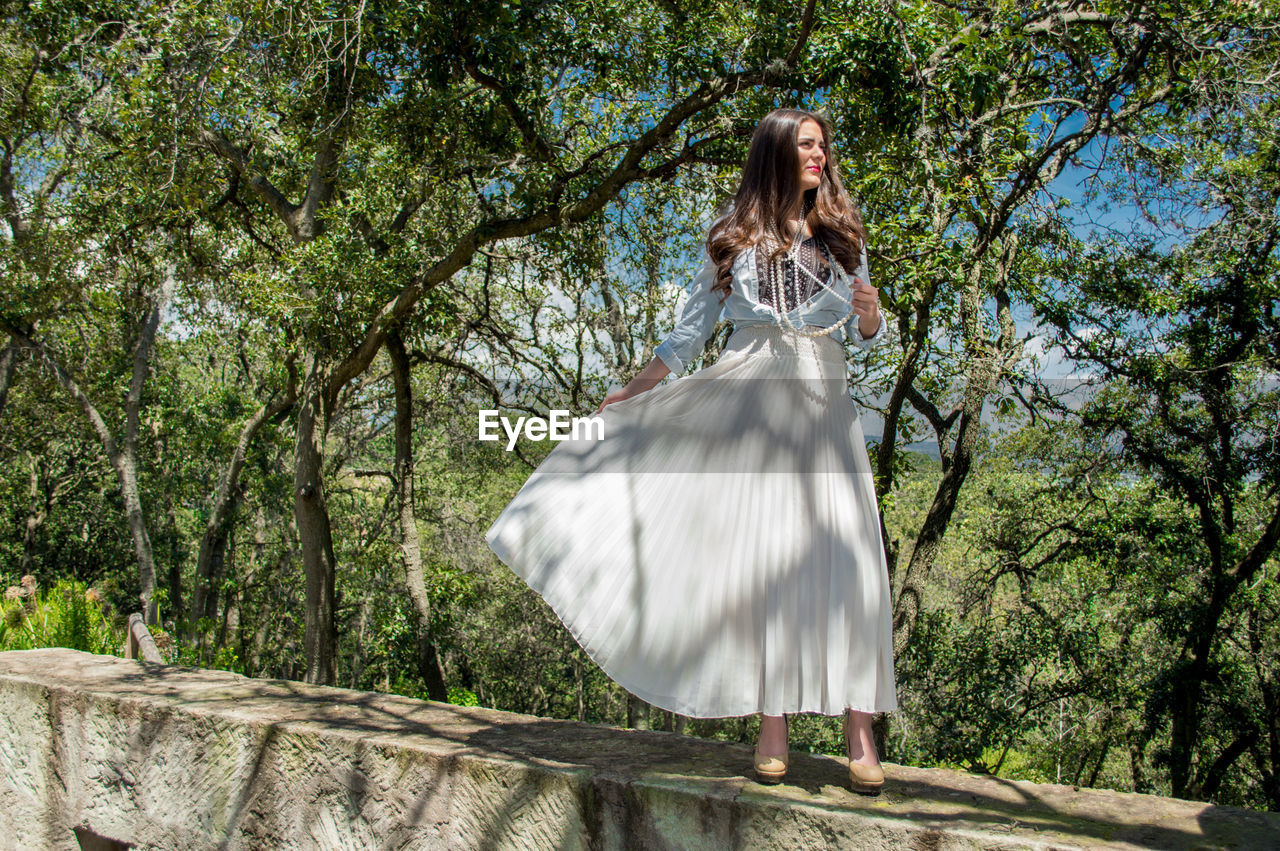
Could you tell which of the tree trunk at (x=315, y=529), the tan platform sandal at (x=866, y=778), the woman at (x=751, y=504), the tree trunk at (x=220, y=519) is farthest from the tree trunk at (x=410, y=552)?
the tan platform sandal at (x=866, y=778)

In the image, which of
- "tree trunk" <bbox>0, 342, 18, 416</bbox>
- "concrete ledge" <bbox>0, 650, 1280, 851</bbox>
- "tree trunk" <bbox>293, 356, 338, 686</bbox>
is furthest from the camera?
"tree trunk" <bbox>0, 342, 18, 416</bbox>

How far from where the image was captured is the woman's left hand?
2230 mm

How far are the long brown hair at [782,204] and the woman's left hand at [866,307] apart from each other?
0.10 m

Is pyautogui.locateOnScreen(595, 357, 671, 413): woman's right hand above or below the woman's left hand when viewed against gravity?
below

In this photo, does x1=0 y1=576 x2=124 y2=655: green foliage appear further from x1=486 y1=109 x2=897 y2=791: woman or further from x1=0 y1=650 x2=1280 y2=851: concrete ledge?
x1=486 y1=109 x2=897 y2=791: woman

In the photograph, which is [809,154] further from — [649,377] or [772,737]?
[772,737]

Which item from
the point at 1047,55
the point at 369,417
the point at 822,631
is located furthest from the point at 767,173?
the point at 369,417

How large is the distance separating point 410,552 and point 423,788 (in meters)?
7.85

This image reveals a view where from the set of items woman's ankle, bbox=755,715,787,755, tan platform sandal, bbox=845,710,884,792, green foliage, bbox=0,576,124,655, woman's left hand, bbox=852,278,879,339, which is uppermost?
woman's left hand, bbox=852,278,879,339

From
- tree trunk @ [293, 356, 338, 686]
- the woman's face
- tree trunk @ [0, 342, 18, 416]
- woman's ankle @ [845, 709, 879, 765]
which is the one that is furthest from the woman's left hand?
tree trunk @ [0, 342, 18, 416]

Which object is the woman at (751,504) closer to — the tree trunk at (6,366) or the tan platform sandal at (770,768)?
the tan platform sandal at (770,768)

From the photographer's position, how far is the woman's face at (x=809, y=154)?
2.27 meters

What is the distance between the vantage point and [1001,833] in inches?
62.4

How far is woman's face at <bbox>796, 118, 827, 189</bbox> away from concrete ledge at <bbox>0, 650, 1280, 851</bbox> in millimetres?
1470
